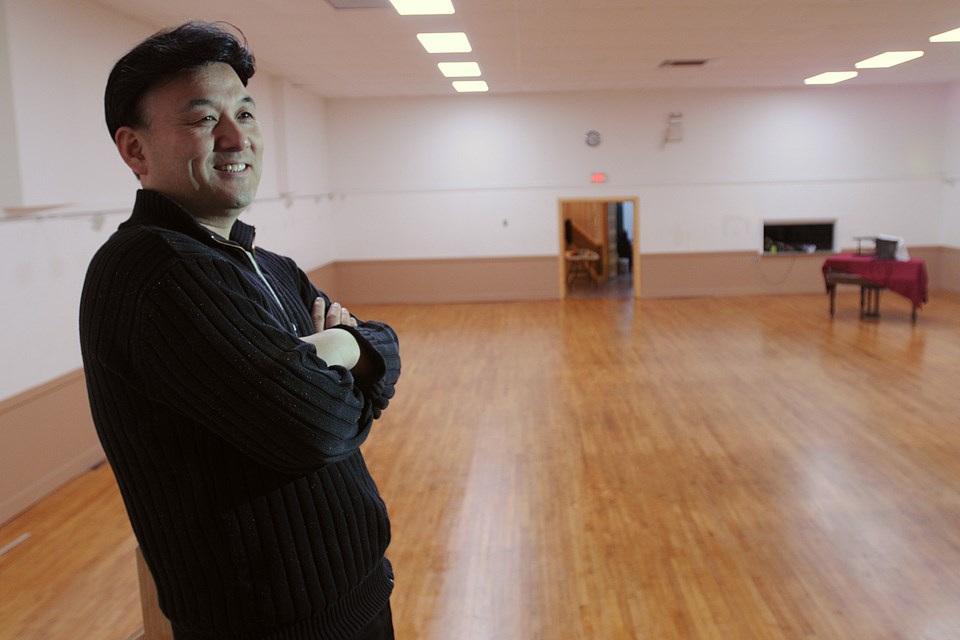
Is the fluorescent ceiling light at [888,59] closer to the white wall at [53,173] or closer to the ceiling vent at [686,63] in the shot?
the ceiling vent at [686,63]

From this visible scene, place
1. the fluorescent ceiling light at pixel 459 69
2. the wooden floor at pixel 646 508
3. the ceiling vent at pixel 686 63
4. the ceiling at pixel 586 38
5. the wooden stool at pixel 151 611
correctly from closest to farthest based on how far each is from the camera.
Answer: the wooden stool at pixel 151 611 → the wooden floor at pixel 646 508 → the ceiling at pixel 586 38 → the fluorescent ceiling light at pixel 459 69 → the ceiling vent at pixel 686 63

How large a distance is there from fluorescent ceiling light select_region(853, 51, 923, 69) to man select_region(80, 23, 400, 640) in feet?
32.8

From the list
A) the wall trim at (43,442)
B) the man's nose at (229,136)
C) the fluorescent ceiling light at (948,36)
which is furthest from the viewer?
the fluorescent ceiling light at (948,36)

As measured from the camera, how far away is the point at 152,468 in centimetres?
110

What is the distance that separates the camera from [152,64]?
1117 millimetres

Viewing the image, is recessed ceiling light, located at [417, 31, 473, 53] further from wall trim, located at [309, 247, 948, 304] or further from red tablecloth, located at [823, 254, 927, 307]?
red tablecloth, located at [823, 254, 927, 307]

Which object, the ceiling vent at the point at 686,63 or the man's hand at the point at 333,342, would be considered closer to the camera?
the man's hand at the point at 333,342

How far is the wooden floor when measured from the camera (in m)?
3.61

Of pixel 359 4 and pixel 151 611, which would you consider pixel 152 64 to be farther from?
pixel 359 4

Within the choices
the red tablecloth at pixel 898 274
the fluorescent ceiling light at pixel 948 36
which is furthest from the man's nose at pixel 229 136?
the red tablecloth at pixel 898 274

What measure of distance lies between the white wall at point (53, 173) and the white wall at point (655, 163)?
6.61 meters

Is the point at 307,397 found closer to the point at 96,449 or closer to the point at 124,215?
the point at 96,449

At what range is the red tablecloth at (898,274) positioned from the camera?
10.2 meters

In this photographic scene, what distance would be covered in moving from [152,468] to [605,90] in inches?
498
